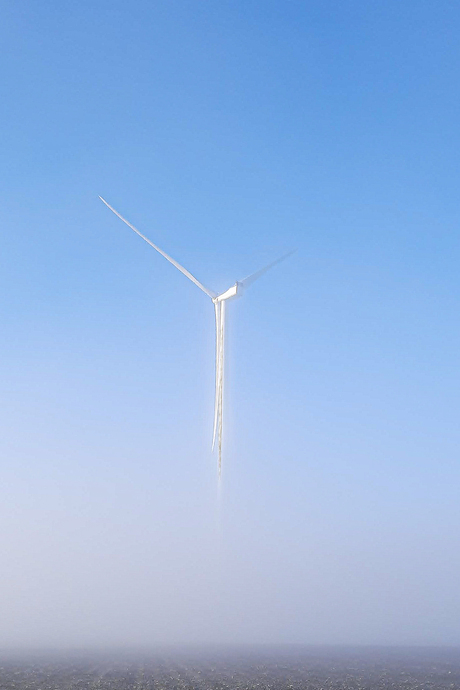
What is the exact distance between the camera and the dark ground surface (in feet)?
163

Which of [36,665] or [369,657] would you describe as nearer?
[36,665]

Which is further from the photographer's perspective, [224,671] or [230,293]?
[224,671]

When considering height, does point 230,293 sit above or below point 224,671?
above

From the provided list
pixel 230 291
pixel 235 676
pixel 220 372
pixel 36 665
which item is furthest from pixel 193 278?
pixel 36 665

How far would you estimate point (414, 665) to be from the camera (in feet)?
217

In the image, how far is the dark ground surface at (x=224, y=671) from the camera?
1953 inches

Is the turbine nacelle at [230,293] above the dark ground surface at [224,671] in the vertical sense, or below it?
above

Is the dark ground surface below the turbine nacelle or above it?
below

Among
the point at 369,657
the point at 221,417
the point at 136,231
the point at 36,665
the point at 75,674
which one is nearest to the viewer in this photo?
the point at 221,417

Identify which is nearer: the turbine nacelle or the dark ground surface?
the turbine nacelle

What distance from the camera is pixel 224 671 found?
194ft

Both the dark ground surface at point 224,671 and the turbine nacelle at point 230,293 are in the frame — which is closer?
the turbine nacelle at point 230,293

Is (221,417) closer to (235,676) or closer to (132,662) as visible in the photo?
(235,676)

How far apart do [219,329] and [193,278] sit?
3460mm
